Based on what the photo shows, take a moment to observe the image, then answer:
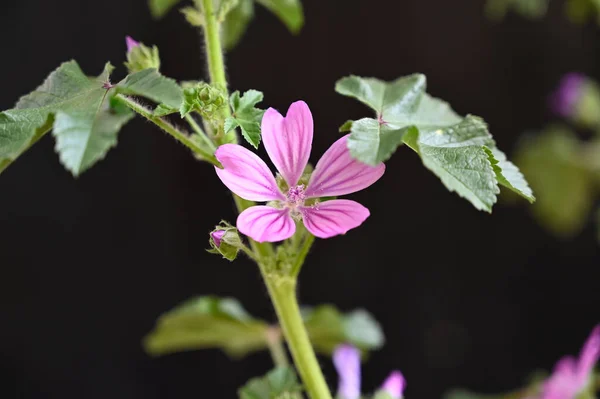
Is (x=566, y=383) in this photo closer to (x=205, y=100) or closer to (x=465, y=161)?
(x=465, y=161)

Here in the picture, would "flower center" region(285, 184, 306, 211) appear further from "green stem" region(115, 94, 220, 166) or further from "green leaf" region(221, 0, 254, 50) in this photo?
"green leaf" region(221, 0, 254, 50)

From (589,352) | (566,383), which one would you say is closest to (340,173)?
(589,352)

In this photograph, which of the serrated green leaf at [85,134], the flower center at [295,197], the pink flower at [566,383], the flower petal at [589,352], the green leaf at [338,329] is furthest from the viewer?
the green leaf at [338,329]

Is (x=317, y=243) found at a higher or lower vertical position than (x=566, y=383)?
lower

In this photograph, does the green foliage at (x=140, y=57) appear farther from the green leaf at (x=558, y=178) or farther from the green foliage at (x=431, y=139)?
the green leaf at (x=558, y=178)

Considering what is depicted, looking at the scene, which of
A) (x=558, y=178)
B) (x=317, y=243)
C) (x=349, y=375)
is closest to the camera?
(x=349, y=375)

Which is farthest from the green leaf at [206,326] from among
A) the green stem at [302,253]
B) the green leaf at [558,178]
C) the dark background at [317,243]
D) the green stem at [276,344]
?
the green leaf at [558,178]

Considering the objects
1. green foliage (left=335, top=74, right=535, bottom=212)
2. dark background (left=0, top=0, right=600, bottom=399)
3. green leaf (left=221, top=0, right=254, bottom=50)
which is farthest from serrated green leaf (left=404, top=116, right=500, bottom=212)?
dark background (left=0, top=0, right=600, bottom=399)
